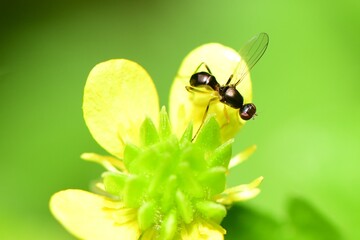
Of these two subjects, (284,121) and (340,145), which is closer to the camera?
(340,145)

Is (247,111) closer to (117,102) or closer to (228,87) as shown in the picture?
(228,87)

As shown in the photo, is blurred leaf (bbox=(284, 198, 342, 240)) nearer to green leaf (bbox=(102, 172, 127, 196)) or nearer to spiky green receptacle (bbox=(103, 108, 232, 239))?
spiky green receptacle (bbox=(103, 108, 232, 239))

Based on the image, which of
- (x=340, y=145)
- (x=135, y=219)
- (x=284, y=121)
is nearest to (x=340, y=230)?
(x=340, y=145)

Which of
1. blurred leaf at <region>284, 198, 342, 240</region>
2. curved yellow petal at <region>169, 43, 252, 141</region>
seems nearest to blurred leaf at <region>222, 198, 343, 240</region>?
blurred leaf at <region>284, 198, 342, 240</region>

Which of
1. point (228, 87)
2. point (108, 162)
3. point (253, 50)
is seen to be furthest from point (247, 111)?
point (108, 162)

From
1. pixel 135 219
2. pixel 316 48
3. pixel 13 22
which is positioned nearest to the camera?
pixel 135 219

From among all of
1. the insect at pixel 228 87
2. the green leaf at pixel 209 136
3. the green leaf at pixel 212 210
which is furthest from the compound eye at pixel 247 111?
the green leaf at pixel 212 210

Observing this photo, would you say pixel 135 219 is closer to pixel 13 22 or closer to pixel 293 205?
pixel 293 205
